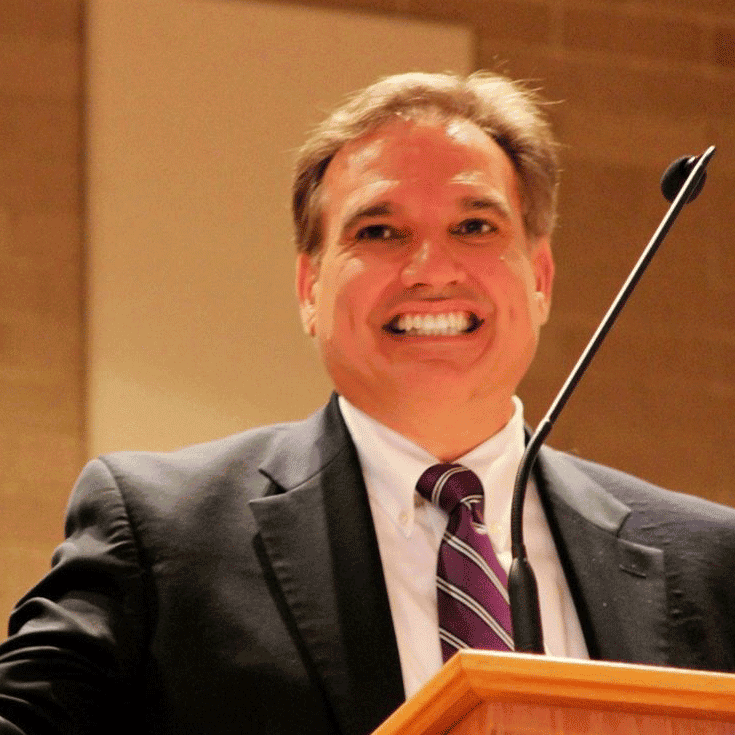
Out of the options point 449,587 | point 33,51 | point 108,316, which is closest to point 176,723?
point 449,587

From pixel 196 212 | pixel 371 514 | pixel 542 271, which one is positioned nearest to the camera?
pixel 371 514

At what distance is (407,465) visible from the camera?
2.31 meters

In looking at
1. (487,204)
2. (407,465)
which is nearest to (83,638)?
(407,465)

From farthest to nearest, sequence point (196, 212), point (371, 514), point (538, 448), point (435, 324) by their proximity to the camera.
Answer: point (196, 212), point (435, 324), point (371, 514), point (538, 448)

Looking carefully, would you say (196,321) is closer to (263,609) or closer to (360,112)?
(360,112)

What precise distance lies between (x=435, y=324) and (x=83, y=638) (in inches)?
28.4

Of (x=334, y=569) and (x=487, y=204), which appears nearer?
(x=334, y=569)

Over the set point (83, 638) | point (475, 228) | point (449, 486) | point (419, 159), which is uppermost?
point (419, 159)

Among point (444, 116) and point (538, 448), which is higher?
point (444, 116)

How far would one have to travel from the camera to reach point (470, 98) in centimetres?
256

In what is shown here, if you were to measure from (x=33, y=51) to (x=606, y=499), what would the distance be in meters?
2.19

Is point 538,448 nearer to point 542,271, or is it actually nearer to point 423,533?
point 423,533

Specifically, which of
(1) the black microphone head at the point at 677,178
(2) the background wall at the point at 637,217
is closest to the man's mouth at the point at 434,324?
(1) the black microphone head at the point at 677,178

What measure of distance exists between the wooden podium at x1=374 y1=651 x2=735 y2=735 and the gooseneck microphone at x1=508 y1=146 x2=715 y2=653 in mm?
397
